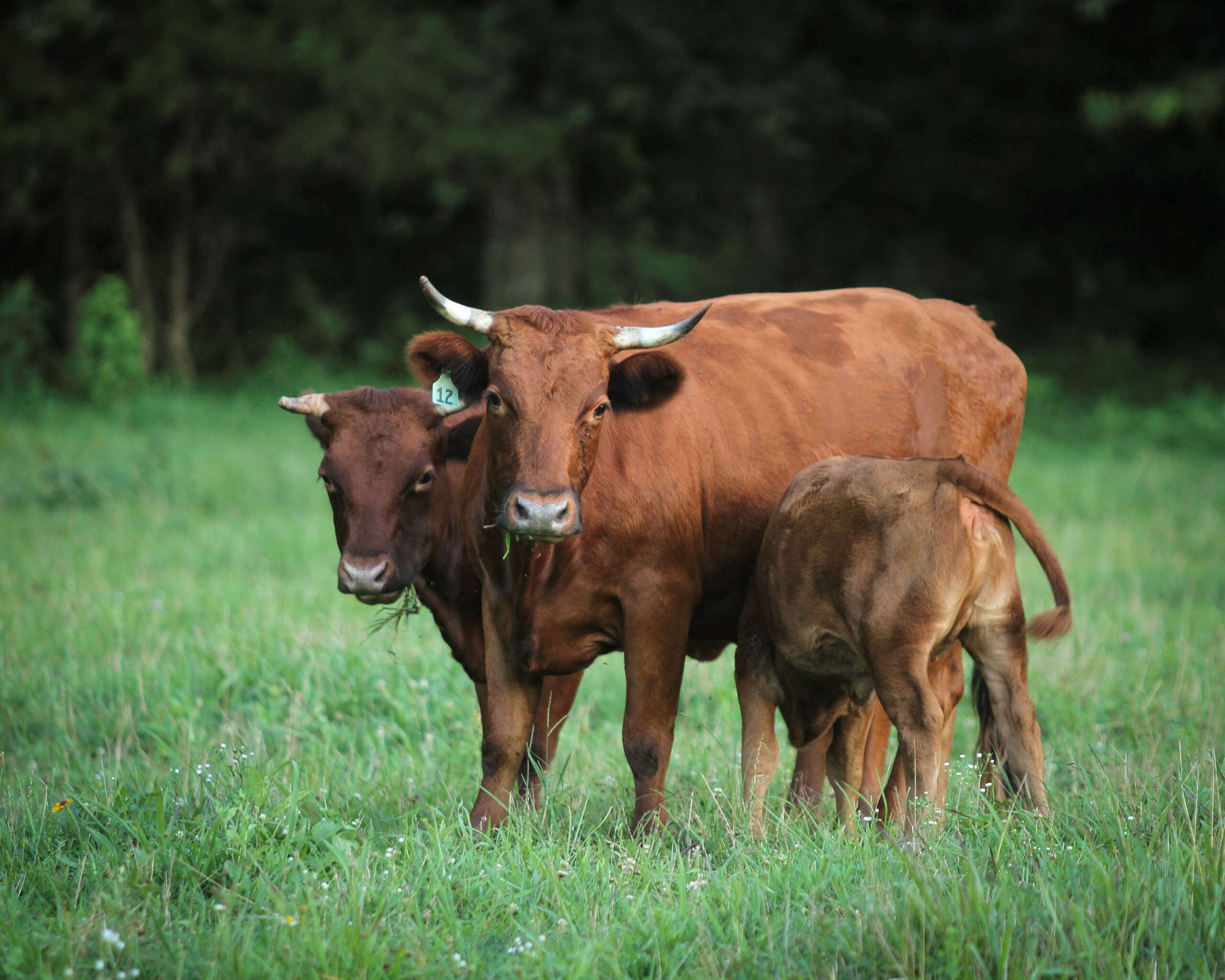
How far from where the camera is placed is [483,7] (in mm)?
21469

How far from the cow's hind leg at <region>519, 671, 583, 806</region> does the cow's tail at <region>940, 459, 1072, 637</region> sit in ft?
5.58

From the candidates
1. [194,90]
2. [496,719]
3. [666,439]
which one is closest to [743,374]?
[666,439]

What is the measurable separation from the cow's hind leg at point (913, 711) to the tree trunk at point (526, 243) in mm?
17182

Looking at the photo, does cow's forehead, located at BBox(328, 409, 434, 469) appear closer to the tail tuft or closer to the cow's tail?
the cow's tail

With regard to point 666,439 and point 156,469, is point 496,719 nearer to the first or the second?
point 666,439

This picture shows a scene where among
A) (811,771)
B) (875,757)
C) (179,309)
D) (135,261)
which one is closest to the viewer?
(811,771)

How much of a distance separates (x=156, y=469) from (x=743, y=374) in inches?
341

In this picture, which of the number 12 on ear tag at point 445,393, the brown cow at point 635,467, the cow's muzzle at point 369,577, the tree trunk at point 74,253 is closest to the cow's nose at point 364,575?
the cow's muzzle at point 369,577

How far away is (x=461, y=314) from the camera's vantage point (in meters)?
4.55

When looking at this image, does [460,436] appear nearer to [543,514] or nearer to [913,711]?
[543,514]

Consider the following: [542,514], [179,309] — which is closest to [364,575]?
[542,514]

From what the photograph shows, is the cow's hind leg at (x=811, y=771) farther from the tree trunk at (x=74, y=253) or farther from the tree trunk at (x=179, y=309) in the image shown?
the tree trunk at (x=74, y=253)

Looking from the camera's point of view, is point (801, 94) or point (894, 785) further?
point (801, 94)

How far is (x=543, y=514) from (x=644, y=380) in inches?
33.1
